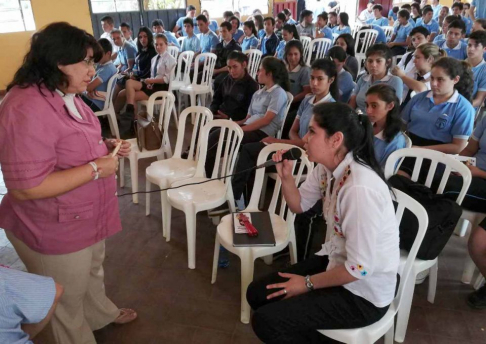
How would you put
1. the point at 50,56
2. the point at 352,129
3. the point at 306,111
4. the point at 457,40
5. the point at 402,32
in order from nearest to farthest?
the point at 50,56
the point at 352,129
the point at 306,111
the point at 457,40
the point at 402,32

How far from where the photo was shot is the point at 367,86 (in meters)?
3.10

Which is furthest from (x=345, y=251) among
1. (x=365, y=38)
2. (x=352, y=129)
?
(x=365, y=38)

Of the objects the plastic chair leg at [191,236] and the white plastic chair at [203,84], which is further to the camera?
the white plastic chair at [203,84]

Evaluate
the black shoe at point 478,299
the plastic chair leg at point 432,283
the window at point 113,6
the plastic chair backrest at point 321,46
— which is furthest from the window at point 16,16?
the black shoe at point 478,299

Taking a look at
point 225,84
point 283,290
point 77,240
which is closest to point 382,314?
point 283,290

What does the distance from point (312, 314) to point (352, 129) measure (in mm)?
663

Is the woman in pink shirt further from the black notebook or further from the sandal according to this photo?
the black notebook

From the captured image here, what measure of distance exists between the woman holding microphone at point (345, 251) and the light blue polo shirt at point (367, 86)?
5.36 feet

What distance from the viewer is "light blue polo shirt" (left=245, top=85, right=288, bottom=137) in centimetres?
294

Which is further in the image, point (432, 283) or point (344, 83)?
point (344, 83)

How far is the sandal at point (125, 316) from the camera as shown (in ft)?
6.15

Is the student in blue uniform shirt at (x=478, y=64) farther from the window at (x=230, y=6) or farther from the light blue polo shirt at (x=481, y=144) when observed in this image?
the window at (x=230, y=6)

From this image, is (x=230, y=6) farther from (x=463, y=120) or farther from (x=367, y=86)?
(x=463, y=120)

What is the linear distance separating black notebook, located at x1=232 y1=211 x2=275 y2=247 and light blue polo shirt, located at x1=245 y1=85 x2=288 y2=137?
1142 mm
